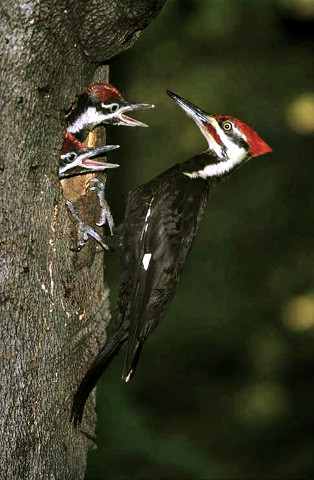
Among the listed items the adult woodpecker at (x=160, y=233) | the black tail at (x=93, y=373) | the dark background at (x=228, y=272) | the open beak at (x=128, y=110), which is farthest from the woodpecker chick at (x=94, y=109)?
the dark background at (x=228, y=272)

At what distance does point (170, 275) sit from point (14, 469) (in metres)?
0.86

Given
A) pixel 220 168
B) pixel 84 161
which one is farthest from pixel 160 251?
pixel 220 168

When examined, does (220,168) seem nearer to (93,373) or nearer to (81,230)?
(81,230)

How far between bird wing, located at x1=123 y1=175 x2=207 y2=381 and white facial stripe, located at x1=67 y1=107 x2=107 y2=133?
342mm

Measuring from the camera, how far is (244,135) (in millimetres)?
3539

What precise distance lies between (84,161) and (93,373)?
74cm

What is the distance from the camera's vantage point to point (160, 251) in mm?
3221

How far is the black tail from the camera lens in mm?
3125

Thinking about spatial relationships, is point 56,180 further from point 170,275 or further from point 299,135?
point 299,135

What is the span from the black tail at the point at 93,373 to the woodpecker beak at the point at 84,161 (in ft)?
1.97

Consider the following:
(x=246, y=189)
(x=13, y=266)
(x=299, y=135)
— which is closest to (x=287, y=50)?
(x=299, y=135)

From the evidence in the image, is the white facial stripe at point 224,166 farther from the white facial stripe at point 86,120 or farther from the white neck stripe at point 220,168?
the white facial stripe at point 86,120

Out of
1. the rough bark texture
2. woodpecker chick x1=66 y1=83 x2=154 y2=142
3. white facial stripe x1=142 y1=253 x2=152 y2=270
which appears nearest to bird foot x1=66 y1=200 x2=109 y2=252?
the rough bark texture

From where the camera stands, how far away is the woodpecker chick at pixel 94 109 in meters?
3.30
